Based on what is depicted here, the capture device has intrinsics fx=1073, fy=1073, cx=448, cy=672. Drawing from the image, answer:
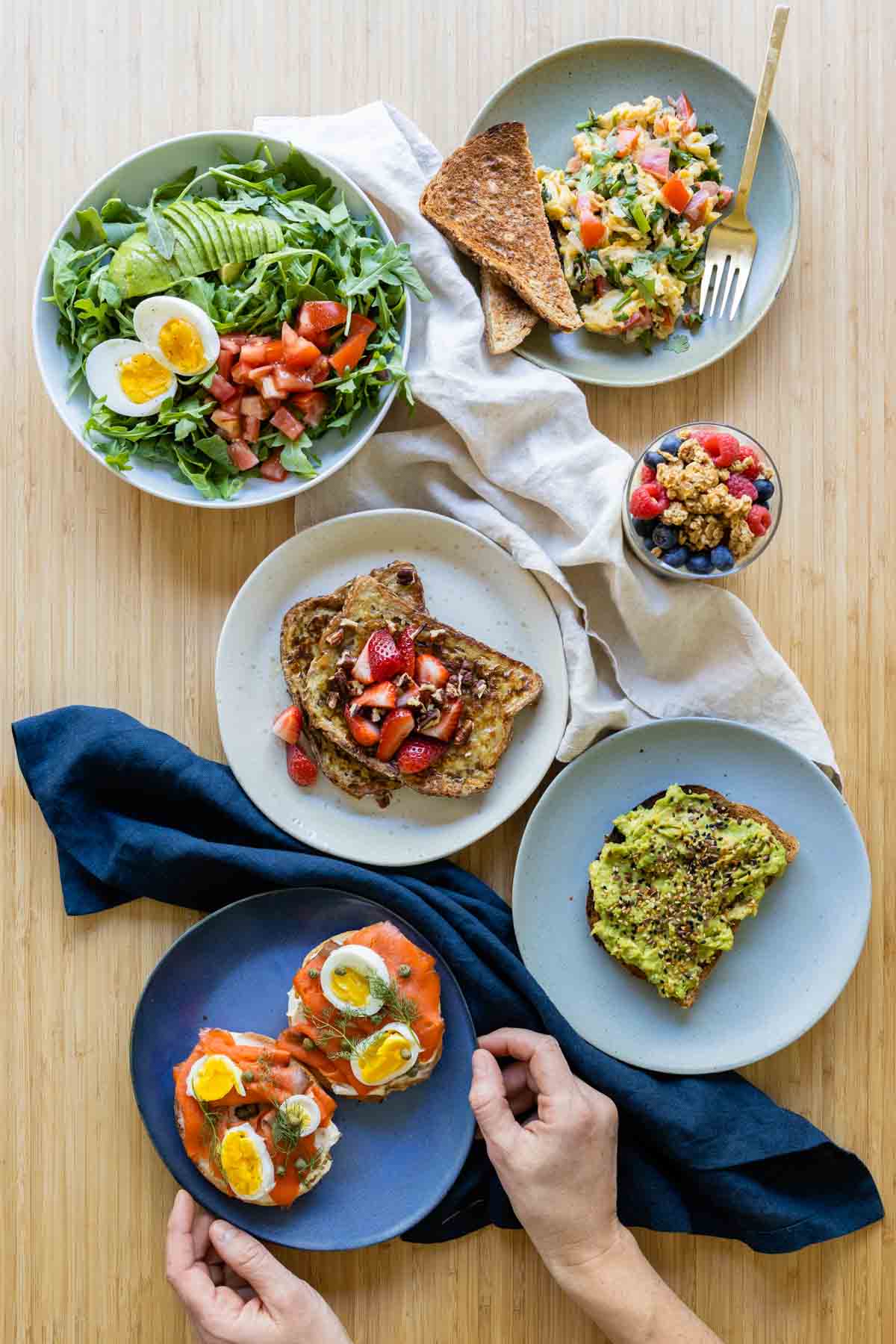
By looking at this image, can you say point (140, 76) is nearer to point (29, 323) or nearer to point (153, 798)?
point (29, 323)

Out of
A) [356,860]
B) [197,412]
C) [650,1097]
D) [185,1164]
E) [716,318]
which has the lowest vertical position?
[185,1164]

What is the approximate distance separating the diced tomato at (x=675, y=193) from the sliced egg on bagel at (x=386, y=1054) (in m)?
2.22

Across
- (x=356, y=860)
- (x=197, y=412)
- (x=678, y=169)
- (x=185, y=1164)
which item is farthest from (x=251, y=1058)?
(x=678, y=169)

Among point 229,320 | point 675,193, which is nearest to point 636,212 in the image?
point 675,193

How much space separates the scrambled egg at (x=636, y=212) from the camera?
9.15ft

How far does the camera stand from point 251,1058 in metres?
2.74

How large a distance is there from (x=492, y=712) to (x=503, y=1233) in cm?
146

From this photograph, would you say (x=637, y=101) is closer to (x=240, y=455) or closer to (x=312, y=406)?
(x=312, y=406)

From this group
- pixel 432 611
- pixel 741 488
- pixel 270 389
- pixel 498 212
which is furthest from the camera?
pixel 432 611

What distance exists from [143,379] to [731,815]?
6.15 feet

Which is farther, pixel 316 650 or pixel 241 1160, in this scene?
pixel 316 650

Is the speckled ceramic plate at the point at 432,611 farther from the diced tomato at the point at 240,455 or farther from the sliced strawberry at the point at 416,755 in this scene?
the diced tomato at the point at 240,455

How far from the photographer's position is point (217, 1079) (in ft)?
8.82

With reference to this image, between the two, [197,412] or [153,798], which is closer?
[197,412]
